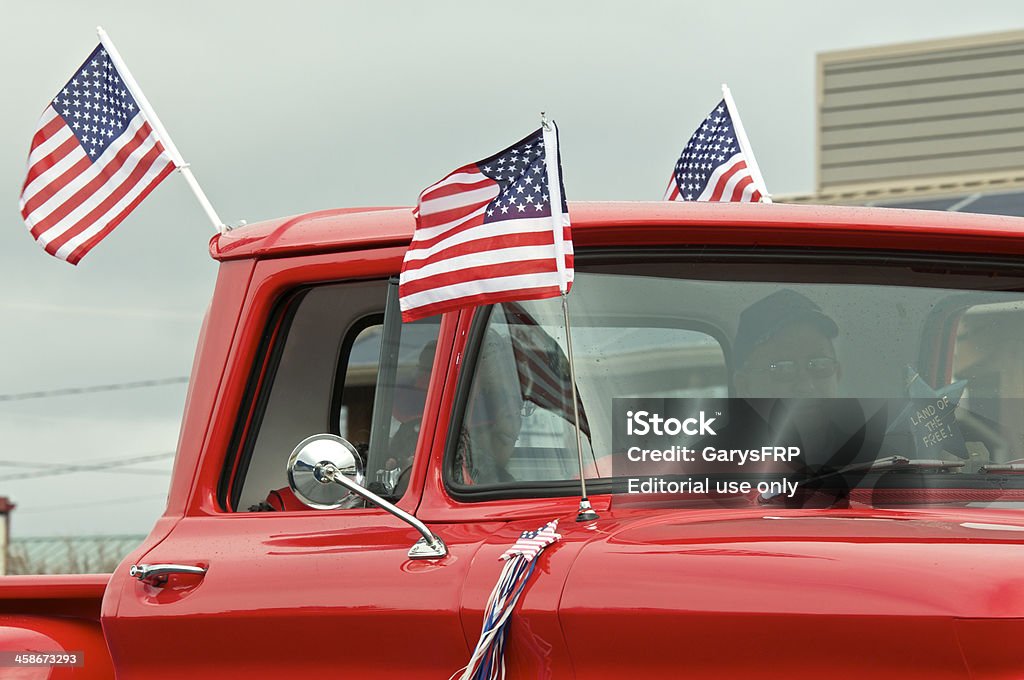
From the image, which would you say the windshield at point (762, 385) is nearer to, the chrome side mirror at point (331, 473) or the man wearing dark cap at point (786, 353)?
the man wearing dark cap at point (786, 353)

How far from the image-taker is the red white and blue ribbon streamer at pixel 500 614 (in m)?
2.68

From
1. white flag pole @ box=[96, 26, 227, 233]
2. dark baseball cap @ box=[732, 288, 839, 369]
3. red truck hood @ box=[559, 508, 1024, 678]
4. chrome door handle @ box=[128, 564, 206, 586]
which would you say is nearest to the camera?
red truck hood @ box=[559, 508, 1024, 678]

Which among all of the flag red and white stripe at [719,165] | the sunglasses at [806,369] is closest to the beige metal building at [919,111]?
the flag red and white stripe at [719,165]

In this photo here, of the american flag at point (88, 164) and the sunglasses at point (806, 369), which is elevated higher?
the american flag at point (88, 164)

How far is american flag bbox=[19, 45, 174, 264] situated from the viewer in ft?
15.0

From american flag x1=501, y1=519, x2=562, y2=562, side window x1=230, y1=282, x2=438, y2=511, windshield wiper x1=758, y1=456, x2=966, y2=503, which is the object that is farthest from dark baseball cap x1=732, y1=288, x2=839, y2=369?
side window x1=230, y1=282, x2=438, y2=511

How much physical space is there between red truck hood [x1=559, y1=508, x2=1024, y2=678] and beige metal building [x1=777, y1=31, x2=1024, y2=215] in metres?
23.0

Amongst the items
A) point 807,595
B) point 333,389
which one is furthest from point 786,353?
point 333,389

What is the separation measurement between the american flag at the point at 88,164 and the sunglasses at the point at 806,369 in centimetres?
220

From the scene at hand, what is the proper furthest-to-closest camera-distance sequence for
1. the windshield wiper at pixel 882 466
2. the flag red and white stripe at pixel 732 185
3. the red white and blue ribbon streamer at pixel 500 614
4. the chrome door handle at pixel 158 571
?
the flag red and white stripe at pixel 732 185 → the chrome door handle at pixel 158 571 → the windshield wiper at pixel 882 466 → the red white and blue ribbon streamer at pixel 500 614

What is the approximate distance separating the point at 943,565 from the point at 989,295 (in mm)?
1042

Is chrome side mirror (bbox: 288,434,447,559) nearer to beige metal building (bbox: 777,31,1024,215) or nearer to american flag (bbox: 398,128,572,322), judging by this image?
american flag (bbox: 398,128,572,322)

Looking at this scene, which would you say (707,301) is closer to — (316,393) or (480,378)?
(480,378)

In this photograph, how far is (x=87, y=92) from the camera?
15.8 ft
